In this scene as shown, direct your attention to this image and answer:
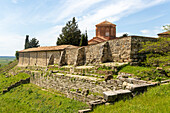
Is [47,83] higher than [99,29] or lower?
lower

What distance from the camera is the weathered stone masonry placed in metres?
10.9

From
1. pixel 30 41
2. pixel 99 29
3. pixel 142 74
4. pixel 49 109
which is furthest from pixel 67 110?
pixel 30 41

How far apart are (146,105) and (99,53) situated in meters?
9.95

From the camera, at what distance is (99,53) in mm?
14328

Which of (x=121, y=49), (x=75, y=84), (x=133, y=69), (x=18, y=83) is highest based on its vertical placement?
(x=121, y=49)

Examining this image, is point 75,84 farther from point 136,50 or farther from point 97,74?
point 136,50

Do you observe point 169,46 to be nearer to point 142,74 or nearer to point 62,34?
point 142,74

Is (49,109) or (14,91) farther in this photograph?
(14,91)

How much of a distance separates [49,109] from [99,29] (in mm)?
25605

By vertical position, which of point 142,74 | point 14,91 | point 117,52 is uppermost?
point 117,52

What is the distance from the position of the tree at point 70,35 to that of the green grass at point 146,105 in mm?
30008

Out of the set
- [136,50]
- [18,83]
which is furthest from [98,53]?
→ [18,83]

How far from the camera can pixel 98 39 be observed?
30.2 meters

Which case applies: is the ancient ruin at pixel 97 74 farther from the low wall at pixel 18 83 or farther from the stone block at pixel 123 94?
the low wall at pixel 18 83
